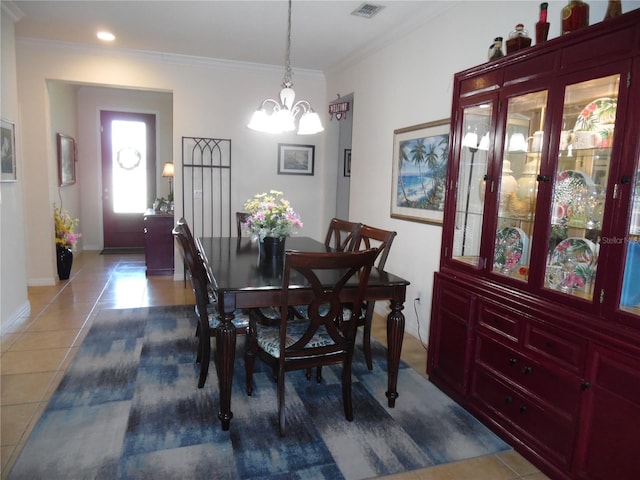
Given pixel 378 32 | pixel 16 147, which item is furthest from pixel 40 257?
pixel 378 32

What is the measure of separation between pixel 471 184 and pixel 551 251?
0.69 meters

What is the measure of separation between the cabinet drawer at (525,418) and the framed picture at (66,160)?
18.7ft

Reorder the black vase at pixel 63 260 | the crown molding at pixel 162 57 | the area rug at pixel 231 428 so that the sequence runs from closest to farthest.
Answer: the area rug at pixel 231 428
the crown molding at pixel 162 57
the black vase at pixel 63 260

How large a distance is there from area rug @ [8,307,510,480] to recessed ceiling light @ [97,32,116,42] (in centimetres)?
306

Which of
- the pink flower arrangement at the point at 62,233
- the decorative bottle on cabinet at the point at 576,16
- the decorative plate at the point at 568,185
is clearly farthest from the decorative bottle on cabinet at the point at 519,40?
the pink flower arrangement at the point at 62,233

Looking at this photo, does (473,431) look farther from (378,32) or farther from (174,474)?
(378,32)

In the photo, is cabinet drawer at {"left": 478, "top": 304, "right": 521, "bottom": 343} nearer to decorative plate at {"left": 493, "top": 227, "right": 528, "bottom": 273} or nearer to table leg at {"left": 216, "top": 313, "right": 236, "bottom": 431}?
decorative plate at {"left": 493, "top": 227, "right": 528, "bottom": 273}

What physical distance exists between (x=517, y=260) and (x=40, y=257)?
4.94 metres

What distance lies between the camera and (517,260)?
87.0 inches

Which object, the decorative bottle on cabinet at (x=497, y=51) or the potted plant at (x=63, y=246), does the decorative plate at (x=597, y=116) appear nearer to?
the decorative bottle on cabinet at (x=497, y=51)

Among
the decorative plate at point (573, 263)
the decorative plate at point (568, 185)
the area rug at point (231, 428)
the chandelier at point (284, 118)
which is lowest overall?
the area rug at point (231, 428)

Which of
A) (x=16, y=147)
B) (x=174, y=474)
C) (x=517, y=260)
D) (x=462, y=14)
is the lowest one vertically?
(x=174, y=474)

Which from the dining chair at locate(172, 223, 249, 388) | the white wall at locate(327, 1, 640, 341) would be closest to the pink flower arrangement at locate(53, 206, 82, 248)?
the dining chair at locate(172, 223, 249, 388)

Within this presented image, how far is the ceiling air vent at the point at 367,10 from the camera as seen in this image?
10.9ft
